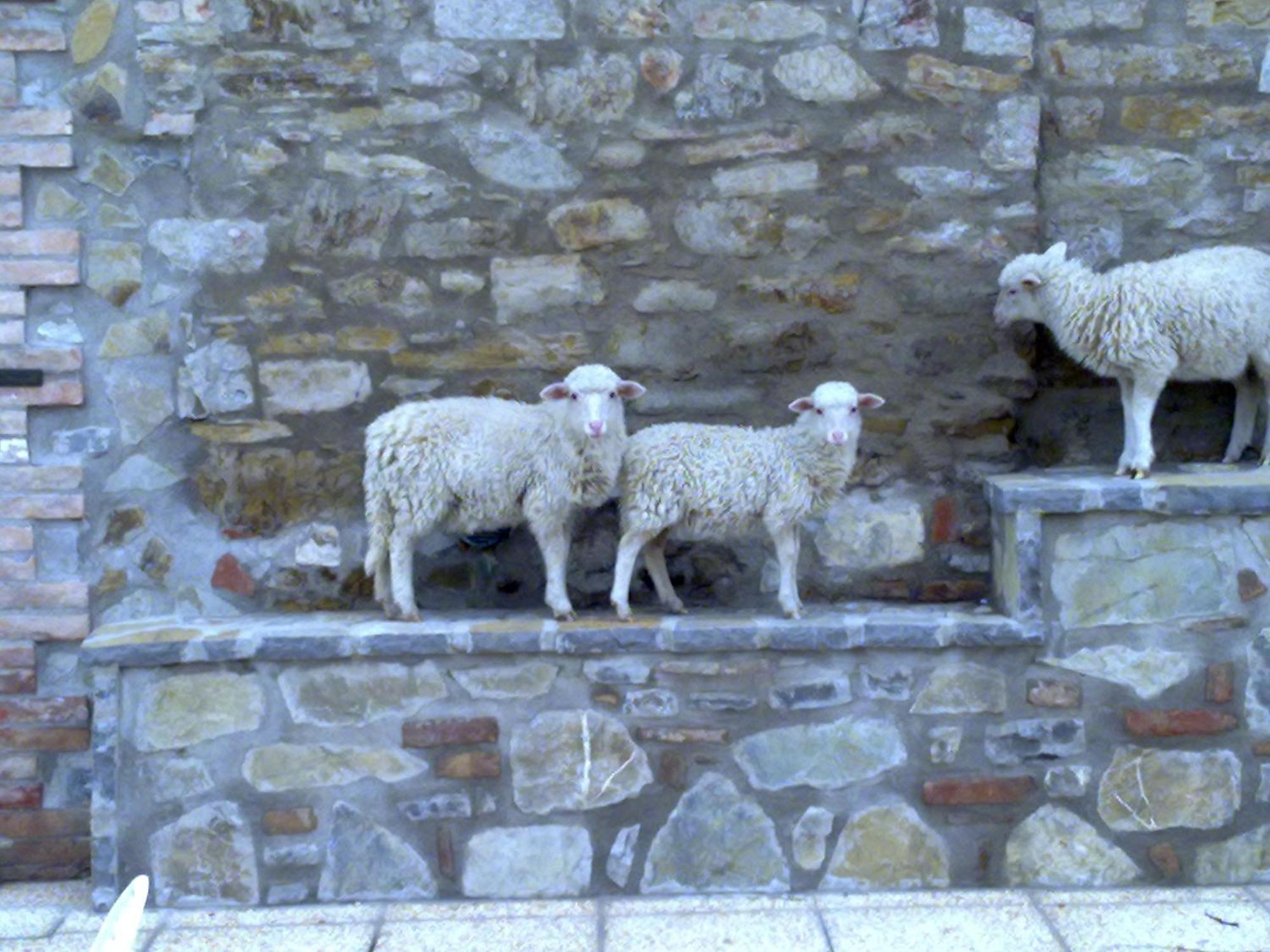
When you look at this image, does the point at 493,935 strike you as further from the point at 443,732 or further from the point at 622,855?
the point at 443,732

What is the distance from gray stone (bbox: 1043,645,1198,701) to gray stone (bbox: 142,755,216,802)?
7.76 ft

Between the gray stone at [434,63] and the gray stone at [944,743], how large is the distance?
7.85 feet

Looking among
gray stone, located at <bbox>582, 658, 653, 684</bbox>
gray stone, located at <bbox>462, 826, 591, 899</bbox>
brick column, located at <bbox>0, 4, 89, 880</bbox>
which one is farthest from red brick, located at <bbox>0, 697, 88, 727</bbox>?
gray stone, located at <bbox>582, 658, 653, 684</bbox>

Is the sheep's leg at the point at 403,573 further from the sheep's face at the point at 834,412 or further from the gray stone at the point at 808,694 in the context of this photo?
the sheep's face at the point at 834,412

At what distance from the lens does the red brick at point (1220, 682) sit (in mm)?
3896

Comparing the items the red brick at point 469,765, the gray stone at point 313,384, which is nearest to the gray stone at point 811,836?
the red brick at point 469,765

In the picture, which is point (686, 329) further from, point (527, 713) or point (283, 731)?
A: point (283, 731)

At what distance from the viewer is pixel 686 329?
4352mm

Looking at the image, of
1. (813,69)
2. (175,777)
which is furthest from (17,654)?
(813,69)

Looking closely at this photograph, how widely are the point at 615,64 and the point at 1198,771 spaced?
106 inches

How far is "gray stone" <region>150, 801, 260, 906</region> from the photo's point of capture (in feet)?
12.7

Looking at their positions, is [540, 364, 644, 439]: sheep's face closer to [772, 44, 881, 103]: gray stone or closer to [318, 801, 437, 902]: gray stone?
[772, 44, 881, 103]: gray stone

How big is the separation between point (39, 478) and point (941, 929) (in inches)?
115

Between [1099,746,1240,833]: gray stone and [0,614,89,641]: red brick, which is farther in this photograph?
[0,614,89,641]: red brick
